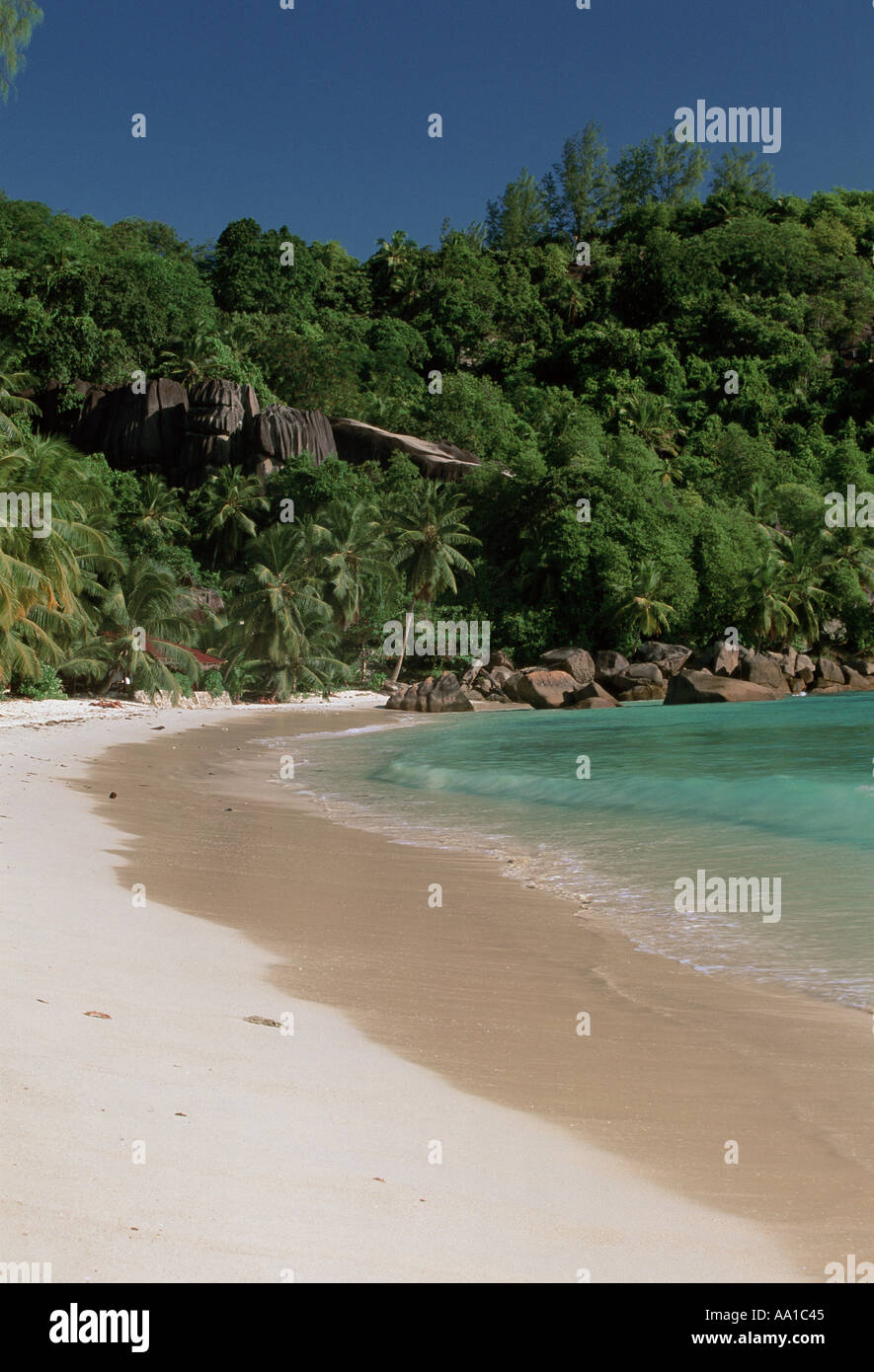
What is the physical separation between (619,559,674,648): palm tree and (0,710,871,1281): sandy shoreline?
42.9 m

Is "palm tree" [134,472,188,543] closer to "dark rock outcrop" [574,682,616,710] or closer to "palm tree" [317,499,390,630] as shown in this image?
"palm tree" [317,499,390,630]

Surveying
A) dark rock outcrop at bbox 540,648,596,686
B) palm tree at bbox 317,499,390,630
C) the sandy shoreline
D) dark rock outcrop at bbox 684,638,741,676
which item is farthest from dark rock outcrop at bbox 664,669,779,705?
the sandy shoreline

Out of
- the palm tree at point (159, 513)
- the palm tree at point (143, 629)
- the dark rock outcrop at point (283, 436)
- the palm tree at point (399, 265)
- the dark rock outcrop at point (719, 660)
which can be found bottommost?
the dark rock outcrop at point (719, 660)

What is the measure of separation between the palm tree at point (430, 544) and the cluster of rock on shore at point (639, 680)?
4867mm

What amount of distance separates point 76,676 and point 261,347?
116 feet

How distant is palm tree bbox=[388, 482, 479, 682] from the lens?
5091cm

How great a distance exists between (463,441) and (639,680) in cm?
2390

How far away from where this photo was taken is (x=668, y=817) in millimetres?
12844

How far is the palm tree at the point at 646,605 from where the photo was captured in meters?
49.6

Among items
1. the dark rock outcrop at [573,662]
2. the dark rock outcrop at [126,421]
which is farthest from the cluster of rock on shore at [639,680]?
the dark rock outcrop at [126,421]

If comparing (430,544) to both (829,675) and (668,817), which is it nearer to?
(829,675)

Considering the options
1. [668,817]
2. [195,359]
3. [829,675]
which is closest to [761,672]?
[829,675]

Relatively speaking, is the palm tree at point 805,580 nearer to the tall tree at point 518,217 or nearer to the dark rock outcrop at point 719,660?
the dark rock outcrop at point 719,660

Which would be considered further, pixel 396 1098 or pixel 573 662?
pixel 573 662
